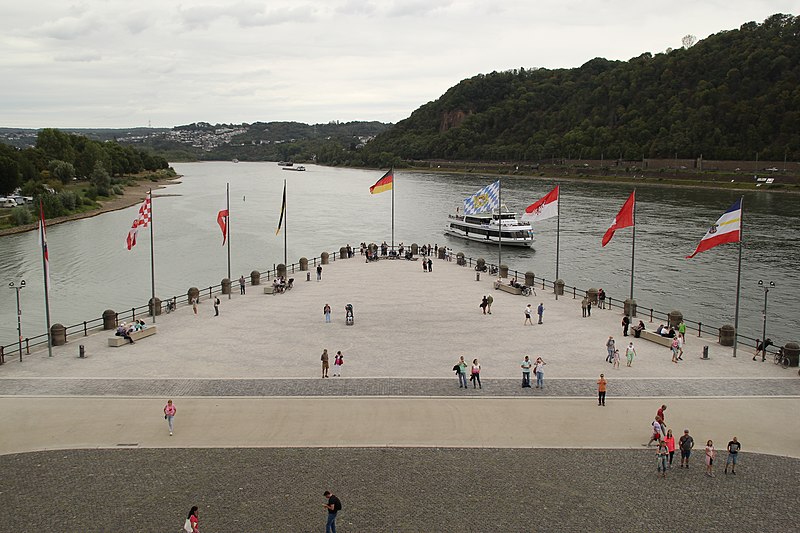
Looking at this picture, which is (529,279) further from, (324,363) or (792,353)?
(324,363)

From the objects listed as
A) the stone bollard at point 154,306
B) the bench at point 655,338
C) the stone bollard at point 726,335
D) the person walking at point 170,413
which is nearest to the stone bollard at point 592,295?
the bench at point 655,338

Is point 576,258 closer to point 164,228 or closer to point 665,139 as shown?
point 164,228

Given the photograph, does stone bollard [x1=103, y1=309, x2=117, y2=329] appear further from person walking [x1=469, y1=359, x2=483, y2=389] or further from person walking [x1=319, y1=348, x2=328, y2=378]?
person walking [x1=469, y1=359, x2=483, y2=389]

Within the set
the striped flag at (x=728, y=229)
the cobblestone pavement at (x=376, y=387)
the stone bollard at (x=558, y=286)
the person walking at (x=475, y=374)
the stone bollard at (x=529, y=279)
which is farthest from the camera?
the stone bollard at (x=529, y=279)

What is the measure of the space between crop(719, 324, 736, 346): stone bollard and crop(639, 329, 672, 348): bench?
215 cm

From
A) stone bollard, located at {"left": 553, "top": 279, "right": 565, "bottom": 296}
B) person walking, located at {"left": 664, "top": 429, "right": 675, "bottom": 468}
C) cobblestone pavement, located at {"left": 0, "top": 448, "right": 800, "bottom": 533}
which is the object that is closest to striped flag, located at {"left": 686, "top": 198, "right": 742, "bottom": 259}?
stone bollard, located at {"left": 553, "top": 279, "right": 565, "bottom": 296}

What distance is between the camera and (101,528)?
14555 mm

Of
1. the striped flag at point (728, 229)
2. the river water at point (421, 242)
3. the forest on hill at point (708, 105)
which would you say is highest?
the forest on hill at point (708, 105)

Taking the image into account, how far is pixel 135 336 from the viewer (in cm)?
2858

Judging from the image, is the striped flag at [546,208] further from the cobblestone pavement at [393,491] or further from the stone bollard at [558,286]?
the cobblestone pavement at [393,491]

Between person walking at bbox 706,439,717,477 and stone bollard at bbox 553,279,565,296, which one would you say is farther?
stone bollard at bbox 553,279,565,296

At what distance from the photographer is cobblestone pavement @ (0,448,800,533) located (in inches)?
581

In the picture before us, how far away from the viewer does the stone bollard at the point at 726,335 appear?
92.2 ft

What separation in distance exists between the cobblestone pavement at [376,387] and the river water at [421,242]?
54.5 ft
